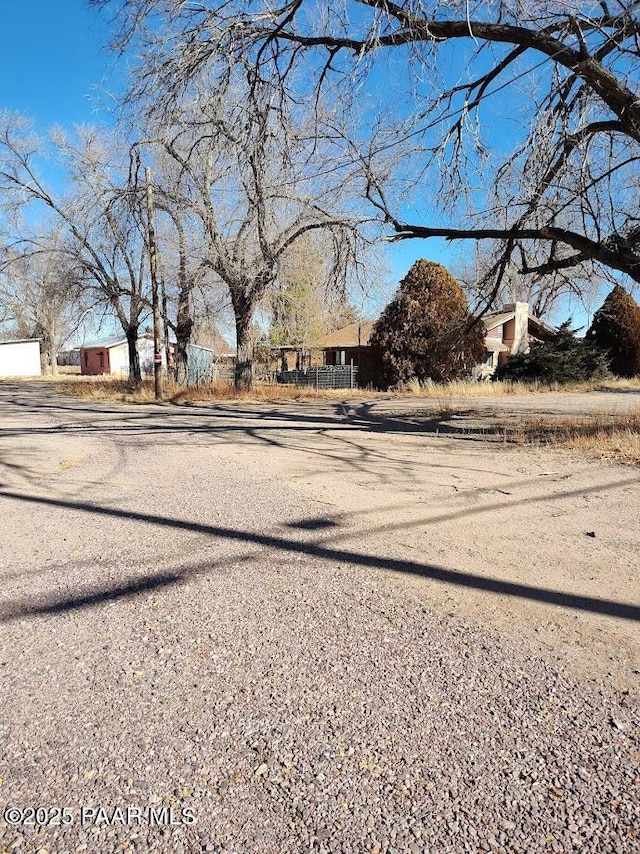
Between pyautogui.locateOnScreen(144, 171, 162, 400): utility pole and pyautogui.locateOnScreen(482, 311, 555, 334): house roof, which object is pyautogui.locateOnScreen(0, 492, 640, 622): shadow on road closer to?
pyautogui.locateOnScreen(144, 171, 162, 400): utility pole

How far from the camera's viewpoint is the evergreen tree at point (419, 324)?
24312 mm

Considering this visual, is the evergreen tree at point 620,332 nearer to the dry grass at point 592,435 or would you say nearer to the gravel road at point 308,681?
the dry grass at point 592,435

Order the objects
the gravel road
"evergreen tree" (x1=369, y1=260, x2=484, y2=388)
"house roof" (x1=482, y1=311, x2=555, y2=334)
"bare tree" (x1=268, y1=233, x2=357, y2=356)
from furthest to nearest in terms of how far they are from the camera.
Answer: "house roof" (x1=482, y1=311, x2=555, y2=334) → "evergreen tree" (x1=369, y1=260, x2=484, y2=388) → "bare tree" (x1=268, y1=233, x2=357, y2=356) → the gravel road

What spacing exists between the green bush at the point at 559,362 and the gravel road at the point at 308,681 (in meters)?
22.3

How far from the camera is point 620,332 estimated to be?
31.5m

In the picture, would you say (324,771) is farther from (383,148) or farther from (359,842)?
(383,148)

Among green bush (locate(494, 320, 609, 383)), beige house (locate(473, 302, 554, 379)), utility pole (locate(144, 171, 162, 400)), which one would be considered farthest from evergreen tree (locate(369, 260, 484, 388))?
beige house (locate(473, 302, 554, 379))

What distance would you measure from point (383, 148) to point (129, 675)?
33.2ft

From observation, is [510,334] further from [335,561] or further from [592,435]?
[335,561]

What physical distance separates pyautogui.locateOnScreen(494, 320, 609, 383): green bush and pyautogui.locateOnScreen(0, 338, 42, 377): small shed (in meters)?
45.1

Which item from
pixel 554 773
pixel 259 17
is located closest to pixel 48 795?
pixel 554 773

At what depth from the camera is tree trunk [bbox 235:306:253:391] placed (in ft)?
75.6

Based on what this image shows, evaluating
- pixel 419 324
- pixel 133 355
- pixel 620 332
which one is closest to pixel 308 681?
pixel 419 324

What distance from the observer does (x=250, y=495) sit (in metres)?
6.50
